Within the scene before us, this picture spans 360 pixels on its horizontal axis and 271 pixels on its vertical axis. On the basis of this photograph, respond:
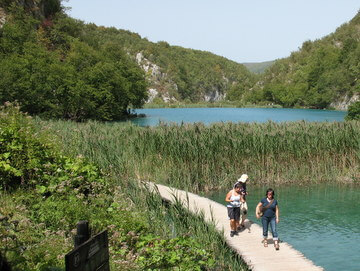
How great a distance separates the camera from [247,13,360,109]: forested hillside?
93.8 meters

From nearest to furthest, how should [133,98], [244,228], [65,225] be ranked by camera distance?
[65,225], [244,228], [133,98]

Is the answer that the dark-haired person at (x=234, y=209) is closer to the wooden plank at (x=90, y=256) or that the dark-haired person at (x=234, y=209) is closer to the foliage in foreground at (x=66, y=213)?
the foliage in foreground at (x=66, y=213)

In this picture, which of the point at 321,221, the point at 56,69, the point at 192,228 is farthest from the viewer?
the point at 56,69

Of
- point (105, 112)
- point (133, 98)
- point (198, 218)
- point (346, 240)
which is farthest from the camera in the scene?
point (133, 98)

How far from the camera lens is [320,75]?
108688mm

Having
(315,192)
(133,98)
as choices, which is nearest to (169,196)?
(315,192)

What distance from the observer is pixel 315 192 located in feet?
53.8

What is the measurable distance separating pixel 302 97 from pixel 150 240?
10785 centimetres

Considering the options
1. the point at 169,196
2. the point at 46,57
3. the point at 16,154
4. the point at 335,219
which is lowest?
the point at 335,219

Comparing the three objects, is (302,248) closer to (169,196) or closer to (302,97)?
(169,196)

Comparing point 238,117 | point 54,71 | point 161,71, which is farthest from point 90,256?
point 161,71

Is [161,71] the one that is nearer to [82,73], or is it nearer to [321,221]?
[82,73]

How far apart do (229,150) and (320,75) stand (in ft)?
324

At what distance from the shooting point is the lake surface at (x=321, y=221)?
32.9 ft
